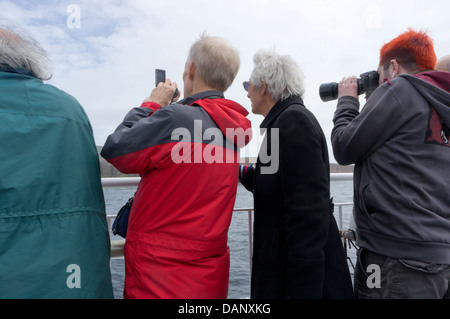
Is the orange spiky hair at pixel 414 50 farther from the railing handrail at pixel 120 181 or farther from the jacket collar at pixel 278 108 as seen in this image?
the railing handrail at pixel 120 181

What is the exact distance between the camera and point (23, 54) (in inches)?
42.9

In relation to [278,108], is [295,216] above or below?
below

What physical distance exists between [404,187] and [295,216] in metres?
0.42

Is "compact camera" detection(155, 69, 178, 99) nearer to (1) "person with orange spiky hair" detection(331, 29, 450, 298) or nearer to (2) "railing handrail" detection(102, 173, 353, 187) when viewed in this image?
(2) "railing handrail" detection(102, 173, 353, 187)

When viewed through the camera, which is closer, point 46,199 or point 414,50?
point 46,199

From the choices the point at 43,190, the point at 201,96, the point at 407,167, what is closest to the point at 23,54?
the point at 43,190

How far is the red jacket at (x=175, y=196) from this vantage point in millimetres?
1160

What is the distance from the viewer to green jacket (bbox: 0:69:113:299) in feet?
3.20

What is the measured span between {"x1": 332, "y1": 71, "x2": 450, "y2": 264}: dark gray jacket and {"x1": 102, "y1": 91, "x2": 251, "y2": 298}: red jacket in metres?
0.54

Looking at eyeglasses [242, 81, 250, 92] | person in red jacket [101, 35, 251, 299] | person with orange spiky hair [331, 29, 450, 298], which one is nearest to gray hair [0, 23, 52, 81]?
person in red jacket [101, 35, 251, 299]

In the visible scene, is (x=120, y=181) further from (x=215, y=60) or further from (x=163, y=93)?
(x=215, y=60)

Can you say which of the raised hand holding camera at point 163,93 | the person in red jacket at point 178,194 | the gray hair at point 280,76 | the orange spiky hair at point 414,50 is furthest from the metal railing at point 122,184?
the orange spiky hair at point 414,50

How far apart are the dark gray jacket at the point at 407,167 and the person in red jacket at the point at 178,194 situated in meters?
0.52
